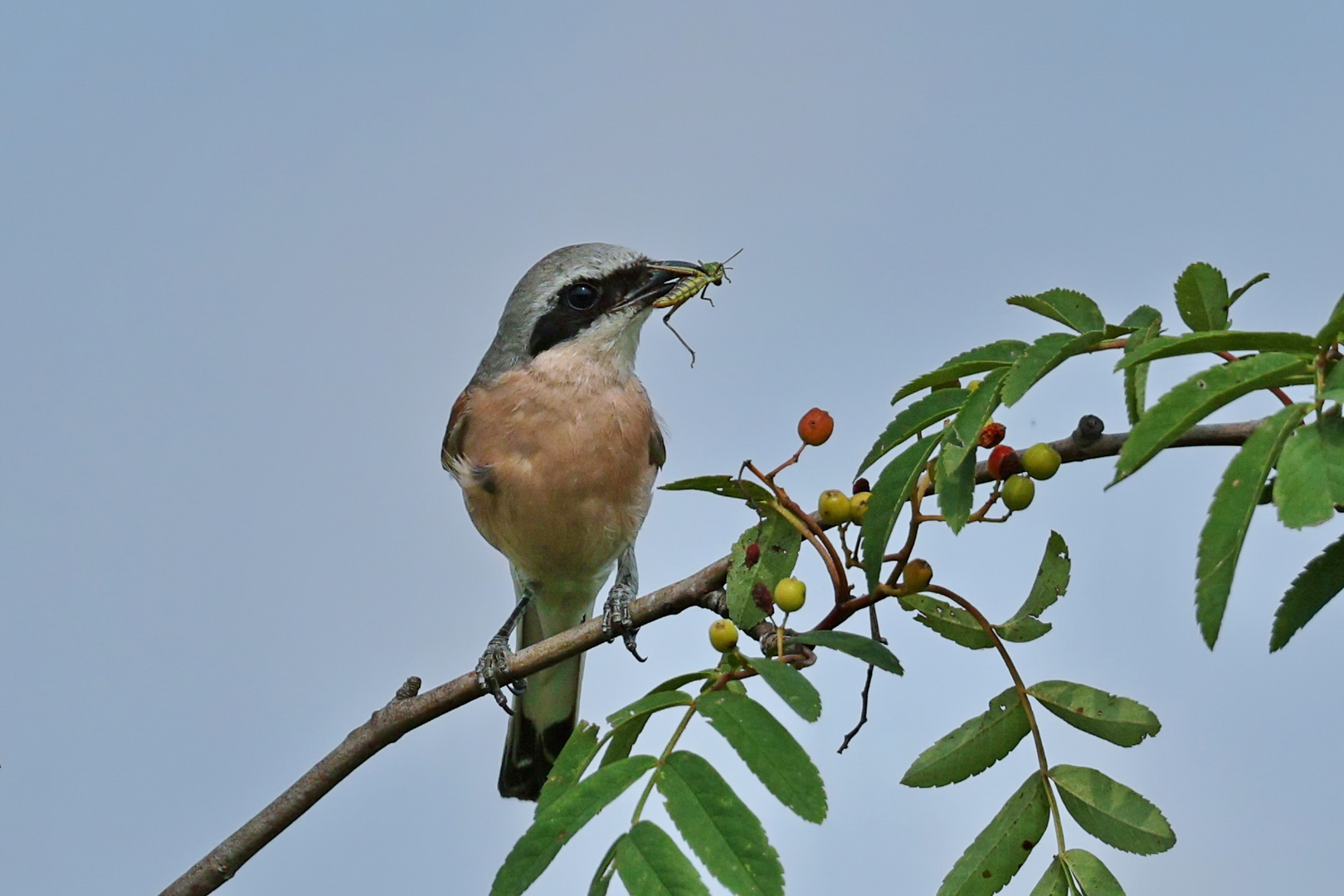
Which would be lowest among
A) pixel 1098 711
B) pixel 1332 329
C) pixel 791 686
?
pixel 1098 711

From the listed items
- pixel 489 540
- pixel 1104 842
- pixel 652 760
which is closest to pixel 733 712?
pixel 652 760

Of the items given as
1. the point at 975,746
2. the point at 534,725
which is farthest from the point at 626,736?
the point at 534,725

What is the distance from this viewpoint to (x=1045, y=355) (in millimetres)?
2379

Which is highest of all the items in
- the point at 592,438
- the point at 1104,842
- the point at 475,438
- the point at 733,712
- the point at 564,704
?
the point at 475,438

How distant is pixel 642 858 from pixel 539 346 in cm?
A: 360

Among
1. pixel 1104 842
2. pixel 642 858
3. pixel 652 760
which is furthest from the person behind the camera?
pixel 1104 842

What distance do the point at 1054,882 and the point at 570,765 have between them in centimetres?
99

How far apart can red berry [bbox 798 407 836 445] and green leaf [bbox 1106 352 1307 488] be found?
106 centimetres

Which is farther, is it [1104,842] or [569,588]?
[569,588]

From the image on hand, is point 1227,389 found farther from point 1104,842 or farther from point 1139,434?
point 1104,842

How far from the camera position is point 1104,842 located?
2555mm

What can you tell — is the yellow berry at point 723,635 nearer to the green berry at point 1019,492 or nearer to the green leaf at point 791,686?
the green leaf at point 791,686

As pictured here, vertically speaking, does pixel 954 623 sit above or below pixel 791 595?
below

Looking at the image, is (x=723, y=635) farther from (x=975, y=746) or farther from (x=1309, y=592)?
(x=1309, y=592)
